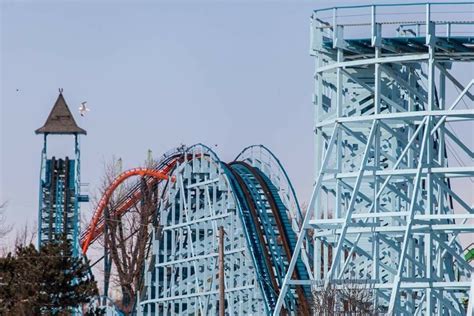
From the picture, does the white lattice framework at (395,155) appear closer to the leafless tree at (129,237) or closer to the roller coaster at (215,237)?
the roller coaster at (215,237)

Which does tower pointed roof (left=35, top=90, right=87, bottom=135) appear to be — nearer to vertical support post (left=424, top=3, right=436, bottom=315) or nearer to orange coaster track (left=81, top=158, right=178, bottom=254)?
orange coaster track (left=81, top=158, right=178, bottom=254)

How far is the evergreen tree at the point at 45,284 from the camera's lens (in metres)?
52.0

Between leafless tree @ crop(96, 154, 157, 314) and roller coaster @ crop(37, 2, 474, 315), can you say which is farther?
leafless tree @ crop(96, 154, 157, 314)

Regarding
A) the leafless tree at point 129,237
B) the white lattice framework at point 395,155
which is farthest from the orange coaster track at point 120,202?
the white lattice framework at point 395,155

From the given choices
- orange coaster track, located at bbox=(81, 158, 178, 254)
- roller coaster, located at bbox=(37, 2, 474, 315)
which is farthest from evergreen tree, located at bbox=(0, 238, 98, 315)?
orange coaster track, located at bbox=(81, 158, 178, 254)

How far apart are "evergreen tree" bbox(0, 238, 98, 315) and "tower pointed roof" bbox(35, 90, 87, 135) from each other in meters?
15.7

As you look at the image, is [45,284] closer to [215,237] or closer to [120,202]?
[215,237]

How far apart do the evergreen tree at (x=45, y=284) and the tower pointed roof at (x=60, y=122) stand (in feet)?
51.5

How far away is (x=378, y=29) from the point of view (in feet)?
146

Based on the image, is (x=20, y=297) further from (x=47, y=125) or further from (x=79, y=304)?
(x=47, y=125)

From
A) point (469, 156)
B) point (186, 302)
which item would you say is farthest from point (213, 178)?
point (469, 156)

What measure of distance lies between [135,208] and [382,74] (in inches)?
1410

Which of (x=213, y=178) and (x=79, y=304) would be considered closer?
(x=79, y=304)

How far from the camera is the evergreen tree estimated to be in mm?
52031
